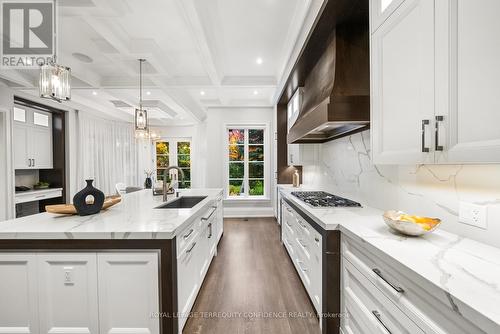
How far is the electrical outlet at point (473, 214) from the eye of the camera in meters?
1.05

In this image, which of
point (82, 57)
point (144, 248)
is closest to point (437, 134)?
point (144, 248)

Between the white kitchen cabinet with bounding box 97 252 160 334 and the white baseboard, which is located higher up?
the white kitchen cabinet with bounding box 97 252 160 334

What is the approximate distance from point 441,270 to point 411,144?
1.90 feet

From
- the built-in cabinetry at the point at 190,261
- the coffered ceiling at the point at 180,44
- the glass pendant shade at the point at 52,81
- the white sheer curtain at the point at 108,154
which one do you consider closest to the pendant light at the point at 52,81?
the glass pendant shade at the point at 52,81

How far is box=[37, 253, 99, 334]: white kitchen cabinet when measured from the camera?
1354mm

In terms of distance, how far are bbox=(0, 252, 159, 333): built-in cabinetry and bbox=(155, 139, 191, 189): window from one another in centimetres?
628

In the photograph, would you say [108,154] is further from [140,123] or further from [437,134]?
[437,134]

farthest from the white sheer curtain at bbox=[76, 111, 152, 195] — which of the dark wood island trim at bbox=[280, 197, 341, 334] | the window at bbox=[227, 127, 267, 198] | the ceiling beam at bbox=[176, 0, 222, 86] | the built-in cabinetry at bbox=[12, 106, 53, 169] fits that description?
the dark wood island trim at bbox=[280, 197, 341, 334]

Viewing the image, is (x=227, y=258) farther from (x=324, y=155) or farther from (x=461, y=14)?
(x=461, y=14)

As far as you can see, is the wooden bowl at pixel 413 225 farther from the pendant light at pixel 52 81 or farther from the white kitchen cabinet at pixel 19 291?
the pendant light at pixel 52 81

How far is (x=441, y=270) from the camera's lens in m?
0.81

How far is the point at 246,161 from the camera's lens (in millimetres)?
5566

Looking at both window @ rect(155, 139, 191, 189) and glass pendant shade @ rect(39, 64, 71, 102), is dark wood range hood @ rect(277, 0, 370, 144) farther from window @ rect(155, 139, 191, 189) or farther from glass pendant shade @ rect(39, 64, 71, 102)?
window @ rect(155, 139, 191, 189)

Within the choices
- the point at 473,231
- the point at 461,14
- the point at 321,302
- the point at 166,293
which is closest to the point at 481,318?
the point at 473,231
